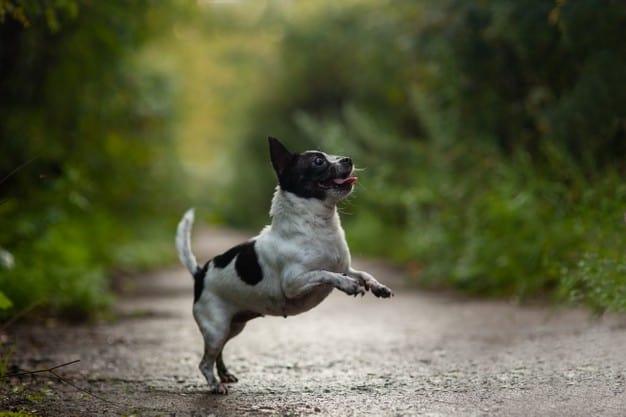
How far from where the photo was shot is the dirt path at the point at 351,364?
452 cm

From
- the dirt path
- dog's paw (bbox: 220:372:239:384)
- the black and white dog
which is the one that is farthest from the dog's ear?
dog's paw (bbox: 220:372:239:384)

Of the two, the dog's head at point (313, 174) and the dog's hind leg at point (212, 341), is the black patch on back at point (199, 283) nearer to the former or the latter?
the dog's hind leg at point (212, 341)

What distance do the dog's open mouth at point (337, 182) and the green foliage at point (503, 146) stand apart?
1.48ft

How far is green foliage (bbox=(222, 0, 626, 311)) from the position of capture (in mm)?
6508

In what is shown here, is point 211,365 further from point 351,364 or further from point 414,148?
point 414,148

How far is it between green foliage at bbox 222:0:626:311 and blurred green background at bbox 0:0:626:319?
25 mm

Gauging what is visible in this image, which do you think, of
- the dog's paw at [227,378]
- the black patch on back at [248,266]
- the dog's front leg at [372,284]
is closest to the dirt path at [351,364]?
the dog's paw at [227,378]

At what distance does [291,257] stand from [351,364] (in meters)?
1.73

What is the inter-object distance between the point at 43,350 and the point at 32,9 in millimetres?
2989

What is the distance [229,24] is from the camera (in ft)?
88.2

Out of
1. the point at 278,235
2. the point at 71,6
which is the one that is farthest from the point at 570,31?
the point at 71,6

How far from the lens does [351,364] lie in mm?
6098

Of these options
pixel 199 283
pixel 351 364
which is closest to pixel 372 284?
pixel 199 283

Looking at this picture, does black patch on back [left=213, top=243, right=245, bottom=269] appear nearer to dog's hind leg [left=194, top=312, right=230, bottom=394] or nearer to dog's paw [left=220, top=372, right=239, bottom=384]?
dog's hind leg [left=194, top=312, right=230, bottom=394]
